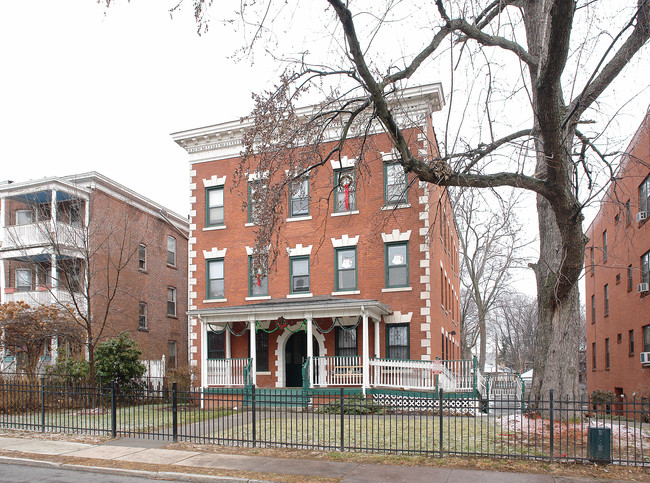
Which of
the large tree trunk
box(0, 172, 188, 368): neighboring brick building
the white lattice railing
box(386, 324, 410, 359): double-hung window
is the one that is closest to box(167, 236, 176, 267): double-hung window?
box(0, 172, 188, 368): neighboring brick building

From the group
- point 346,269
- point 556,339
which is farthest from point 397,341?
point 556,339

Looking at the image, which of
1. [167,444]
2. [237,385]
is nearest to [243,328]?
[237,385]

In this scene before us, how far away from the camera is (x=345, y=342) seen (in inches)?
884

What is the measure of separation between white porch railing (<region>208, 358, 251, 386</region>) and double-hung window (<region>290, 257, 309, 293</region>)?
351 centimetres

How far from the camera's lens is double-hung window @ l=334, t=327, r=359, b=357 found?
2231cm

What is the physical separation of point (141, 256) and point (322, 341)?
13865mm

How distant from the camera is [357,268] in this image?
2275 cm

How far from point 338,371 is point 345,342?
171 centimetres

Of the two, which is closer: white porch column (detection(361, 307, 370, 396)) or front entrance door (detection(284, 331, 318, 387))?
white porch column (detection(361, 307, 370, 396))

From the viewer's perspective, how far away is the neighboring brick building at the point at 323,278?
69.8ft

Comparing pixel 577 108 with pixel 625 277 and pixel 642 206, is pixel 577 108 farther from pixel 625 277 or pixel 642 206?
pixel 625 277

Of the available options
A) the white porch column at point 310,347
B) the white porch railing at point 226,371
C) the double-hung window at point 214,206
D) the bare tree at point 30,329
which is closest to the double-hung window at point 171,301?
the double-hung window at point 214,206

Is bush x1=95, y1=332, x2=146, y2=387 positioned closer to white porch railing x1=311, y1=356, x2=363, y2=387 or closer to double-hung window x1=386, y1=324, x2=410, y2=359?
white porch railing x1=311, y1=356, x2=363, y2=387

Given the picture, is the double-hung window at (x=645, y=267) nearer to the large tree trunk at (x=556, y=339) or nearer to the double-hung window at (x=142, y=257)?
the large tree trunk at (x=556, y=339)
